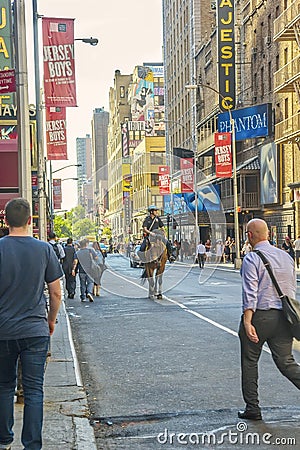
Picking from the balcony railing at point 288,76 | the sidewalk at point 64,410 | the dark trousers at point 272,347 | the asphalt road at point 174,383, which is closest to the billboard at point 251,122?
the balcony railing at point 288,76

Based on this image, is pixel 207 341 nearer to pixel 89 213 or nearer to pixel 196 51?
pixel 89 213

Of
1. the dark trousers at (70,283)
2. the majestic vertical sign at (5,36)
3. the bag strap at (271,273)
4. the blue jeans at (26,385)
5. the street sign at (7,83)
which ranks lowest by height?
the dark trousers at (70,283)

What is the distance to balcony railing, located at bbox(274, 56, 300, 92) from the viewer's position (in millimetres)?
41094

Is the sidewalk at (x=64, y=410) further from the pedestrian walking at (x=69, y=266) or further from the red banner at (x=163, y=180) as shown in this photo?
the pedestrian walking at (x=69, y=266)

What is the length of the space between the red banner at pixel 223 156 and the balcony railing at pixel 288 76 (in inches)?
159

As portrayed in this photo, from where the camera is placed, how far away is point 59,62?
66.7 feet

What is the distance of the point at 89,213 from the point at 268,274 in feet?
52.6

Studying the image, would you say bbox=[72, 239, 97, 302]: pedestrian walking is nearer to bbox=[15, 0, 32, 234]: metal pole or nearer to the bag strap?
bbox=[15, 0, 32, 234]: metal pole

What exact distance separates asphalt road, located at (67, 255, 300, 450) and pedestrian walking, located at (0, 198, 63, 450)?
983mm

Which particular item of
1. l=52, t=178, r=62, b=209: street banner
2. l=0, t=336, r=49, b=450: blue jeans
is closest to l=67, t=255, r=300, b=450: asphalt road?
l=0, t=336, r=49, b=450: blue jeans

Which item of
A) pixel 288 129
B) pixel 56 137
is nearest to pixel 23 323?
pixel 56 137

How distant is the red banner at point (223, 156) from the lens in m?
42.9

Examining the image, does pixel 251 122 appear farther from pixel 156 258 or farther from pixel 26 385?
pixel 26 385

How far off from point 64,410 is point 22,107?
5.43 meters
